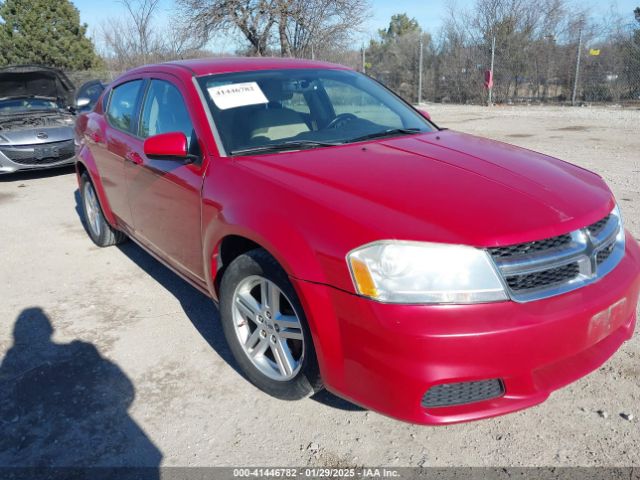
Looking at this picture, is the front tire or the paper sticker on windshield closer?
the front tire

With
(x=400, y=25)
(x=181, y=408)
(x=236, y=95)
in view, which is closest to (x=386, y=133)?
(x=236, y=95)

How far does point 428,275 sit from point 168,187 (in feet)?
6.33

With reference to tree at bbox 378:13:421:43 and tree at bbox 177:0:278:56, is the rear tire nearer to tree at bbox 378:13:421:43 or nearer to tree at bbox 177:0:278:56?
tree at bbox 177:0:278:56

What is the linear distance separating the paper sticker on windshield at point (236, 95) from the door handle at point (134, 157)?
0.84 m

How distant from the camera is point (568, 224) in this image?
2.22m

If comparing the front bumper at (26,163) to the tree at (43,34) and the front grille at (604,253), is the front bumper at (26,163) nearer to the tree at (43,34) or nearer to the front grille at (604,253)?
the front grille at (604,253)

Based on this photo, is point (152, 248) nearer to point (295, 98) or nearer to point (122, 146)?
point (122, 146)

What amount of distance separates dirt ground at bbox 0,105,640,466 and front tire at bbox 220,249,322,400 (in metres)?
0.17

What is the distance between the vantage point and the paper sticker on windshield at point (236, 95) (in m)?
3.21

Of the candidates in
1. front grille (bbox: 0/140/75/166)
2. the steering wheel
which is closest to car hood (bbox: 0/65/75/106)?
front grille (bbox: 0/140/75/166)

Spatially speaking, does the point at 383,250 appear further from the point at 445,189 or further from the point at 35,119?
the point at 35,119

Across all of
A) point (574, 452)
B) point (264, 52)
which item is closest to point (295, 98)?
point (574, 452)

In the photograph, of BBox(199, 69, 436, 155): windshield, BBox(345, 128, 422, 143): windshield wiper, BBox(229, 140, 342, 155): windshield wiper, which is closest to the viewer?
BBox(229, 140, 342, 155): windshield wiper

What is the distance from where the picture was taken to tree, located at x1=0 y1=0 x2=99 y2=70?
24.3m
